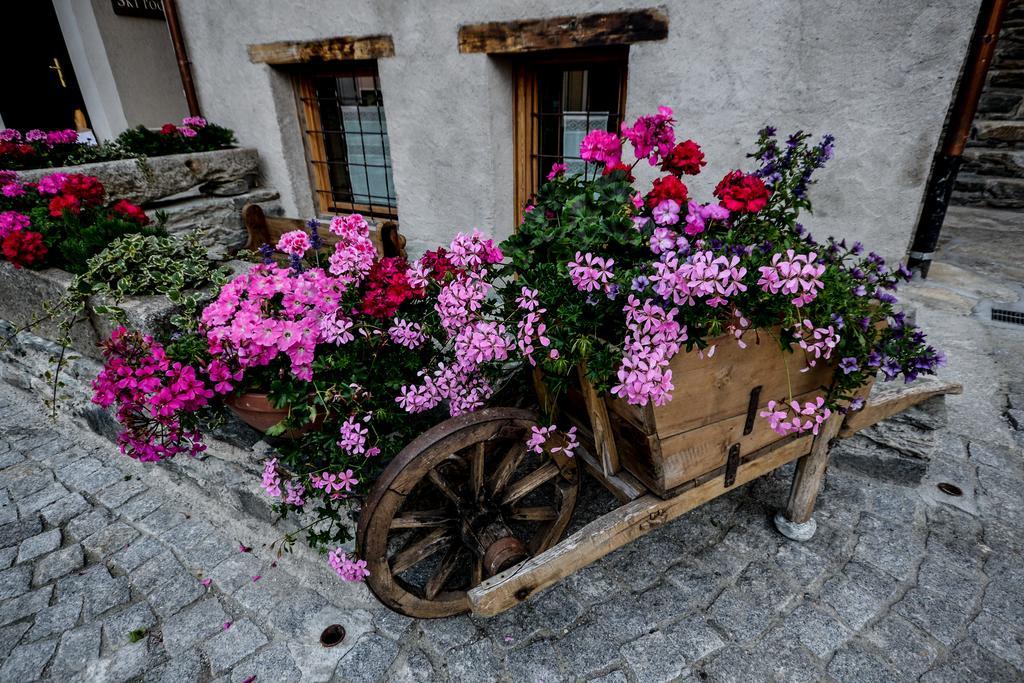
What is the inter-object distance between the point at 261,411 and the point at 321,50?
359cm

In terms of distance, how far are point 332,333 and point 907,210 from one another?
2.94m

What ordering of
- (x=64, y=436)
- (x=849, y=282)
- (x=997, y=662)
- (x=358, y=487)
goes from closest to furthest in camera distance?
(x=849, y=282), (x=997, y=662), (x=358, y=487), (x=64, y=436)

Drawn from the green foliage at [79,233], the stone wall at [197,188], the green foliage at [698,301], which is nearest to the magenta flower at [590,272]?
the green foliage at [698,301]

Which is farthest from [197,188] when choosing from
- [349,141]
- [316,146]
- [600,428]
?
[600,428]

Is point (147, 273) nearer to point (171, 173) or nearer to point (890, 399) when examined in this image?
point (171, 173)

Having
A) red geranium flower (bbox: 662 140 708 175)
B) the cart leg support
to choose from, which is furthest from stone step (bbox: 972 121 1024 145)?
red geranium flower (bbox: 662 140 708 175)

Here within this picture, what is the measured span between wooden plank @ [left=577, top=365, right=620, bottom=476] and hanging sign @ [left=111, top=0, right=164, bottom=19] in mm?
5978

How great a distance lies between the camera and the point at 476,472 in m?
1.89

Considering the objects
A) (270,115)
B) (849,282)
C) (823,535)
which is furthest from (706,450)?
(270,115)

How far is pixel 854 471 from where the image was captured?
8.99 ft

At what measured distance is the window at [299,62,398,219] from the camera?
4.62m

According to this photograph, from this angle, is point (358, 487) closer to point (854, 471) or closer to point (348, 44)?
point (854, 471)

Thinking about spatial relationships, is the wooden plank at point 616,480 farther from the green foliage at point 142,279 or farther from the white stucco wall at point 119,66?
the white stucco wall at point 119,66

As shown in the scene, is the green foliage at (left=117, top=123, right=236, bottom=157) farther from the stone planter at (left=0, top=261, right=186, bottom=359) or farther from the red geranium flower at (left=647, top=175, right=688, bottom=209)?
the red geranium flower at (left=647, top=175, right=688, bottom=209)
